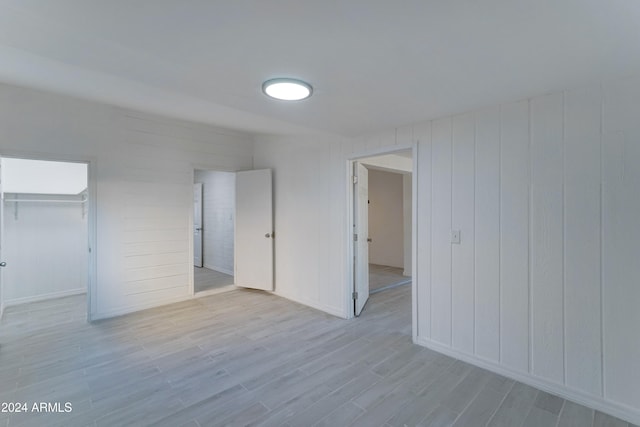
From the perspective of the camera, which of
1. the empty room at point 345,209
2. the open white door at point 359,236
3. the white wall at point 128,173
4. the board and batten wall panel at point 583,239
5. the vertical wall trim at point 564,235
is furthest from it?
the open white door at point 359,236

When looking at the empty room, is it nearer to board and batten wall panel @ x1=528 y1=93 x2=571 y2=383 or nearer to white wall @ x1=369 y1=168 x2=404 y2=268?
board and batten wall panel @ x1=528 y1=93 x2=571 y2=383

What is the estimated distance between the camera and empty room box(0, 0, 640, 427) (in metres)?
1.51

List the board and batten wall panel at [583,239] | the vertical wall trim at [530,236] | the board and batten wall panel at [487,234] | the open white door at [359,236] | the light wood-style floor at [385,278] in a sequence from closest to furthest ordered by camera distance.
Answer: the board and batten wall panel at [583,239]
the vertical wall trim at [530,236]
the board and batten wall panel at [487,234]
the open white door at [359,236]
the light wood-style floor at [385,278]

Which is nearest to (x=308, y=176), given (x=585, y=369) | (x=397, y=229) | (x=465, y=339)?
(x=465, y=339)

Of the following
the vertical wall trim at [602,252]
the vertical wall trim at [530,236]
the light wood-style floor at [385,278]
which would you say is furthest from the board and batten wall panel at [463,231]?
the light wood-style floor at [385,278]

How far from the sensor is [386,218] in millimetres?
7484

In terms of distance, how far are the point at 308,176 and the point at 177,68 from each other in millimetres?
2423

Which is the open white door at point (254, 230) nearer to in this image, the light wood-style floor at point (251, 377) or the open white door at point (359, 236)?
the light wood-style floor at point (251, 377)

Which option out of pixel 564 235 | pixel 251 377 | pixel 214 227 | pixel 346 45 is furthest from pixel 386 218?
pixel 346 45

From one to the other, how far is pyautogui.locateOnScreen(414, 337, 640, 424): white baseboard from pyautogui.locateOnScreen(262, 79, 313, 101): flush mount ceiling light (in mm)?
2549

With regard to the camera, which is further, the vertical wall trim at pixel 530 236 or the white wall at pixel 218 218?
the white wall at pixel 218 218

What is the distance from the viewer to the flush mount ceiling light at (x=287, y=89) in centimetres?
200

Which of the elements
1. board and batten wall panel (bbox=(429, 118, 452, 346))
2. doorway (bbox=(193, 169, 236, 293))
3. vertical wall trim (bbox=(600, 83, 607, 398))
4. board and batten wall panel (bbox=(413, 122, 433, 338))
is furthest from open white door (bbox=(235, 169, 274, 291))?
vertical wall trim (bbox=(600, 83, 607, 398))

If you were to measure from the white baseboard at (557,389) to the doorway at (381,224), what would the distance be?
1.40 meters
